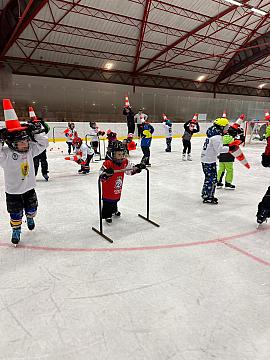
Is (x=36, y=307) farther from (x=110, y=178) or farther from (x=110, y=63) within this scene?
(x=110, y=63)

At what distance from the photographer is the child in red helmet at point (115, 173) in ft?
12.2

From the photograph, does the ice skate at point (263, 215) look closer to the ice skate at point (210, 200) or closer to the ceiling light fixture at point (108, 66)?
the ice skate at point (210, 200)

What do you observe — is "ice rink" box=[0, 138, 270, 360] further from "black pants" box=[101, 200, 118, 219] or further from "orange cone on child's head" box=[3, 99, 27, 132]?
"orange cone on child's head" box=[3, 99, 27, 132]

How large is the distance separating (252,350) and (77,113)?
57.7 ft

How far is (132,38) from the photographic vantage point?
17.7 meters

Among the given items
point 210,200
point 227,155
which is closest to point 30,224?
point 210,200

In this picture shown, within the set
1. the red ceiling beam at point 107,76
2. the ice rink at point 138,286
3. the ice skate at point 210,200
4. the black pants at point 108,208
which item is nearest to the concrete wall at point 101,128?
the red ceiling beam at point 107,76

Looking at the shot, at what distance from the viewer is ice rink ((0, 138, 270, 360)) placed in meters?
1.83

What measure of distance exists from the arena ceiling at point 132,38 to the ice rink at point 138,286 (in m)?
11.7

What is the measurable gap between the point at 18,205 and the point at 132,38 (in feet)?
57.2

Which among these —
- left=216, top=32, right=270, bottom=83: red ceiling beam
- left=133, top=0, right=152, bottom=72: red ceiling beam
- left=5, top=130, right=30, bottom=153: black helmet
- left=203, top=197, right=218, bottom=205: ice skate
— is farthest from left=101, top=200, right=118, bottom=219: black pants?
left=216, top=32, right=270, bottom=83: red ceiling beam

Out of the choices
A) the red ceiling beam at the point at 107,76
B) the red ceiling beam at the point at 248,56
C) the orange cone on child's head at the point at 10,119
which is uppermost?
the red ceiling beam at the point at 248,56

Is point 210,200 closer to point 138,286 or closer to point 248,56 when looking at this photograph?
point 138,286

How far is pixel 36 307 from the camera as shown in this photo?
2.19 meters
